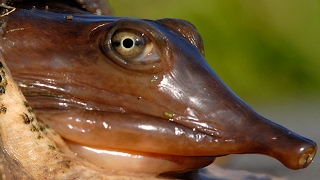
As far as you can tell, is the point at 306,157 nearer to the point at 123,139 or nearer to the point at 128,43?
the point at 123,139

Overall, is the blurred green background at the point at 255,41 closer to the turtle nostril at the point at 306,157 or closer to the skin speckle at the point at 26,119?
the turtle nostril at the point at 306,157

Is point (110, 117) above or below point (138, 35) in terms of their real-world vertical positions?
below

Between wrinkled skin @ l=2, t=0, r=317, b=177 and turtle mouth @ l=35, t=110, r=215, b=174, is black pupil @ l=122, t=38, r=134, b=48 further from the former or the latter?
turtle mouth @ l=35, t=110, r=215, b=174

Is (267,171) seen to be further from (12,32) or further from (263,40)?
(263,40)

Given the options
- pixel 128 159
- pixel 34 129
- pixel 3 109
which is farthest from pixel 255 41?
pixel 3 109

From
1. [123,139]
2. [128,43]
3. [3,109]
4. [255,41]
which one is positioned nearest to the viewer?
[3,109]

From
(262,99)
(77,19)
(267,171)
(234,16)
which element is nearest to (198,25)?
(234,16)

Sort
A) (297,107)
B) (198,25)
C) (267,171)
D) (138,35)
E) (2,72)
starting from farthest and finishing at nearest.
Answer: (198,25), (297,107), (267,171), (138,35), (2,72)
